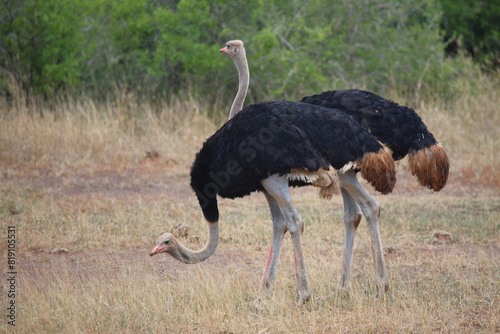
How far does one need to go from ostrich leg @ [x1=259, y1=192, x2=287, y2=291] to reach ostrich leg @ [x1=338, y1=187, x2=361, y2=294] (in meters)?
0.49

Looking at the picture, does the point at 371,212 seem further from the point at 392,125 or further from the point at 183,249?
the point at 183,249

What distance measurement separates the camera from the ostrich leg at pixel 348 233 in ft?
15.5

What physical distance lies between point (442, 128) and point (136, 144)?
17.0ft

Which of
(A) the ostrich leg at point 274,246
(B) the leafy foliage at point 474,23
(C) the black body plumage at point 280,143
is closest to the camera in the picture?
(C) the black body plumage at point 280,143

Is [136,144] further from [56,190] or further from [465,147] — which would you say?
[465,147]

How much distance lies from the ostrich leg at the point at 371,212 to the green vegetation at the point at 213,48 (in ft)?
24.3

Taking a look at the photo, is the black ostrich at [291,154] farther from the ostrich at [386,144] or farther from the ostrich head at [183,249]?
the ostrich at [386,144]

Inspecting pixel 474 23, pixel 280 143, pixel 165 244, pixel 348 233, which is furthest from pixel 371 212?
pixel 474 23

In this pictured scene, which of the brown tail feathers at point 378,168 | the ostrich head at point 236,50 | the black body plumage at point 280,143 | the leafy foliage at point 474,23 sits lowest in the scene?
the brown tail feathers at point 378,168

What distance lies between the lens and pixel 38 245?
241 inches

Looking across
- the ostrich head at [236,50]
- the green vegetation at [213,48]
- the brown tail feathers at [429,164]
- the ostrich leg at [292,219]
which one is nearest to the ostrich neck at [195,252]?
the ostrich leg at [292,219]

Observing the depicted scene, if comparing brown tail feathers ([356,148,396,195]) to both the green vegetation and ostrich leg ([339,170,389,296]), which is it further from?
the green vegetation

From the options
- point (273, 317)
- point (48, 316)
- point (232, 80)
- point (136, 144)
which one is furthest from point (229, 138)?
point (232, 80)

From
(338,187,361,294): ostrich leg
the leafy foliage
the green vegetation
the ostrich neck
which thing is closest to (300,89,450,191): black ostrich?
(338,187,361,294): ostrich leg
